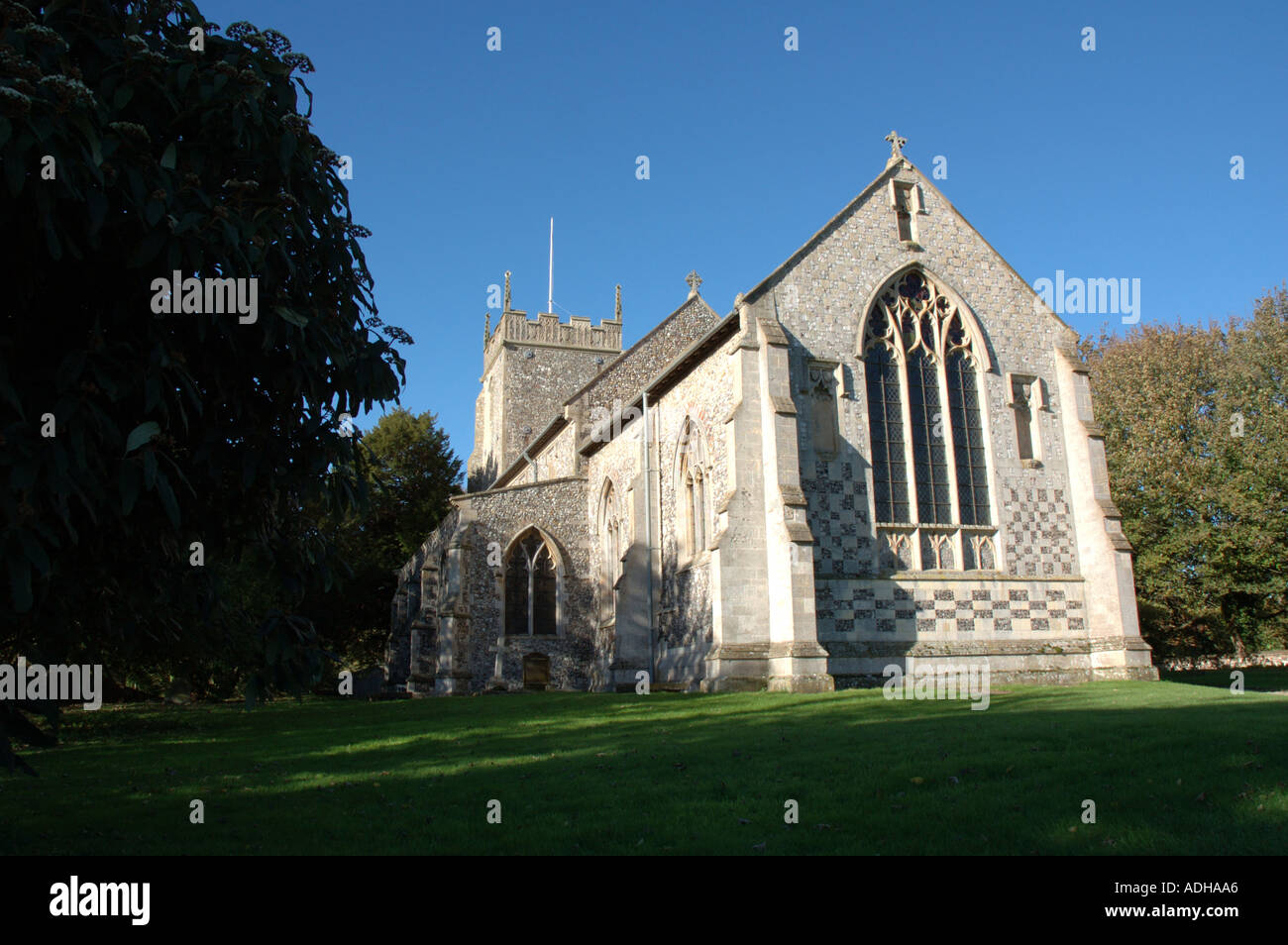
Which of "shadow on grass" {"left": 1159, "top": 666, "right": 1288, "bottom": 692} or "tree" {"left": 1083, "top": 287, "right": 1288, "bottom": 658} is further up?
"tree" {"left": 1083, "top": 287, "right": 1288, "bottom": 658}

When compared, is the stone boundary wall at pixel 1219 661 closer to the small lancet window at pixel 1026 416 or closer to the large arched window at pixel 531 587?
the small lancet window at pixel 1026 416

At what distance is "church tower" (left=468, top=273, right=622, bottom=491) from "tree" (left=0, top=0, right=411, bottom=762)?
3949cm

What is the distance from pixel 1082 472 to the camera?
21922 millimetres

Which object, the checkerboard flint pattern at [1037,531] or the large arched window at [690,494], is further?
the large arched window at [690,494]

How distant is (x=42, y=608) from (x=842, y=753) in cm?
721

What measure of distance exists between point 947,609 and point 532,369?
3162 cm

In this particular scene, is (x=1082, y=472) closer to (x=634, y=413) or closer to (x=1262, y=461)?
(x=1262, y=461)

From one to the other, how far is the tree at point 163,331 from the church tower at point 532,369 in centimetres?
3949

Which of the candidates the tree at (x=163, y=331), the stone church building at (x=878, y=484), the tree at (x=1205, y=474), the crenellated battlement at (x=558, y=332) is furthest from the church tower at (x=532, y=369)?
the tree at (x=163, y=331)

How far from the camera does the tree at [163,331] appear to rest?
4812 mm

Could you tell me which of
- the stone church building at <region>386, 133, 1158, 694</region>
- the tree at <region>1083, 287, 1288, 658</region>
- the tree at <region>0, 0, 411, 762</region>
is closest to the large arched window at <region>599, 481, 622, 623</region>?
the stone church building at <region>386, 133, 1158, 694</region>

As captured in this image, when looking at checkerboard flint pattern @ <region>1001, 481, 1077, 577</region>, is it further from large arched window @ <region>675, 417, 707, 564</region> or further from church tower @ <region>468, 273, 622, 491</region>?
church tower @ <region>468, 273, 622, 491</region>

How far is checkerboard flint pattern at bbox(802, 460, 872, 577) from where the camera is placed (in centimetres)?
1991

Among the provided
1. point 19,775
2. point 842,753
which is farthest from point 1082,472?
point 19,775
